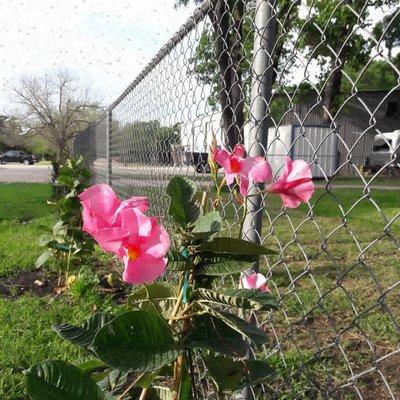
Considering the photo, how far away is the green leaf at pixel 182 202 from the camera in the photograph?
102 centimetres

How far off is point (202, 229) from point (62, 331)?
0.32 m

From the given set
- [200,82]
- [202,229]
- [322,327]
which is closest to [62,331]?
[202,229]

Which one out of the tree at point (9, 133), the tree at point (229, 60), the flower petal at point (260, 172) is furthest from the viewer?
the tree at point (9, 133)

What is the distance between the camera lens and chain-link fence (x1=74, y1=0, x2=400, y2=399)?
1.17 metres

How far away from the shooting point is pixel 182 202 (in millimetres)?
1043

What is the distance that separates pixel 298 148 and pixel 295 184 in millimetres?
1642

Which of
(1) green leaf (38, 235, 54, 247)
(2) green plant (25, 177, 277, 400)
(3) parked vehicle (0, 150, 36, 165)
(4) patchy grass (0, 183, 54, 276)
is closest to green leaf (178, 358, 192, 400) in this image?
(2) green plant (25, 177, 277, 400)

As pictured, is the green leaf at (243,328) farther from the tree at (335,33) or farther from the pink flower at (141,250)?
the tree at (335,33)

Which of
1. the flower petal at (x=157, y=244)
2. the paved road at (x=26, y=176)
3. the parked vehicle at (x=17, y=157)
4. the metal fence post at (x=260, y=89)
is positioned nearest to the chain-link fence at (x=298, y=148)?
the metal fence post at (x=260, y=89)

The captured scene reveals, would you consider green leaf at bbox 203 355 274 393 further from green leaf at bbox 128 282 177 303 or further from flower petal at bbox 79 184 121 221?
flower petal at bbox 79 184 121 221

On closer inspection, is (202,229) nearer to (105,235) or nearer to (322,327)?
(105,235)

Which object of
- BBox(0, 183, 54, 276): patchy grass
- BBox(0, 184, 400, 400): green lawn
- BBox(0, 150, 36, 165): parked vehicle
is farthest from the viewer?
BBox(0, 150, 36, 165): parked vehicle

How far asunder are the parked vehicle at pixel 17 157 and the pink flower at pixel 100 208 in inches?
2047

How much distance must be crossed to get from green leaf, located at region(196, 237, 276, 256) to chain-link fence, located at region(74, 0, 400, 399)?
0.83 feet
